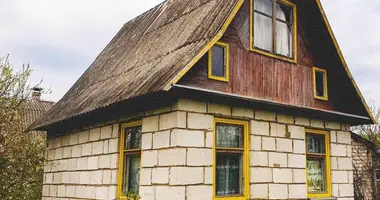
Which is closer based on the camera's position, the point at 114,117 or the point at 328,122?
the point at 114,117

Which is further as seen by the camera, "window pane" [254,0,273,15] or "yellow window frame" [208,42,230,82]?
"window pane" [254,0,273,15]

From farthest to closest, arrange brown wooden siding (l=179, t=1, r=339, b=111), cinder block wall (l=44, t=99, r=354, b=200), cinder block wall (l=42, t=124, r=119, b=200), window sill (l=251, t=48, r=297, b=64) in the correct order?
cinder block wall (l=42, t=124, r=119, b=200) → window sill (l=251, t=48, r=297, b=64) → brown wooden siding (l=179, t=1, r=339, b=111) → cinder block wall (l=44, t=99, r=354, b=200)

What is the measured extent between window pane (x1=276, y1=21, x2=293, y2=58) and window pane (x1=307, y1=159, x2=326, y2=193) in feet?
8.29

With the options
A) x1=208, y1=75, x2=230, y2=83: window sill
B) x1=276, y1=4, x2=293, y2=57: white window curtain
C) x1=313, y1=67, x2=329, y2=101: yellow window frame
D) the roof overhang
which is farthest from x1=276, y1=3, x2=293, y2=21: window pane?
x1=208, y1=75, x2=230, y2=83: window sill

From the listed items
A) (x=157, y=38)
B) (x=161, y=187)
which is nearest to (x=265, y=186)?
(x=161, y=187)

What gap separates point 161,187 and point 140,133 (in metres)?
1.41

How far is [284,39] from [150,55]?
303 cm

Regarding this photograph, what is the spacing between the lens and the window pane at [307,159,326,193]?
1006cm

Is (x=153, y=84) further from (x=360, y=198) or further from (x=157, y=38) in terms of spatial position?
(x=360, y=198)

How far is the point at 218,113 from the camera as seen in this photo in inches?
325

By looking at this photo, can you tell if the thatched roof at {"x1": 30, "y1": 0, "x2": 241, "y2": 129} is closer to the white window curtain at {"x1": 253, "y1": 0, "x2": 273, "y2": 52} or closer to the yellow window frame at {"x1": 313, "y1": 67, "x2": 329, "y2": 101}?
the white window curtain at {"x1": 253, "y1": 0, "x2": 273, "y2": 52}

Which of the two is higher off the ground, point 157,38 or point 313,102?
point 157,38

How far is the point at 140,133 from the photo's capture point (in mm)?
8727

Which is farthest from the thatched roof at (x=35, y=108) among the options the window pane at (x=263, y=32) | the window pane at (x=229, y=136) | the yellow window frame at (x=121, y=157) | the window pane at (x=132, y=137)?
the window pane at (x=229, y=136)
